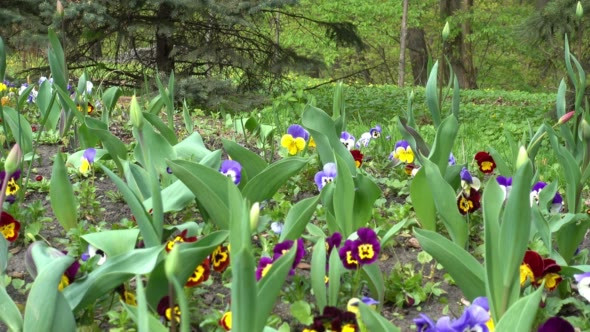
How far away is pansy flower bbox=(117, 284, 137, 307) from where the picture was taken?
1481 millimetres

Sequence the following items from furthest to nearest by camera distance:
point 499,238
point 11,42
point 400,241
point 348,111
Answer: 1. point 348,111
2. point 11,42
3. point 400,241
4. point 499,238

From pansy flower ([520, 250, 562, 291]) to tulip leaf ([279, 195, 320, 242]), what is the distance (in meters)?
0.50

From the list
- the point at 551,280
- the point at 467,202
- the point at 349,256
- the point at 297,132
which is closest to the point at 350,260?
the point at 349,256

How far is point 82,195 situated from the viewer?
2.31 meters

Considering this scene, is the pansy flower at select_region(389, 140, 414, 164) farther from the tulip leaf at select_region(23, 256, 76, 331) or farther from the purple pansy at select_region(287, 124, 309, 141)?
the tulip leaf at select_region(23, 256, 76, 331)

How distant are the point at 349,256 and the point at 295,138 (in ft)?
3.37

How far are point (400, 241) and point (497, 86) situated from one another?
22001 mm

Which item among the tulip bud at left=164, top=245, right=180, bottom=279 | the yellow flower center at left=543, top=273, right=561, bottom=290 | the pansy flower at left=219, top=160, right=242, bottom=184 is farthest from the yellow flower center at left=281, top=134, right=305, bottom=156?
the tulip bud at left=164, top=245, right=180, bottom=279

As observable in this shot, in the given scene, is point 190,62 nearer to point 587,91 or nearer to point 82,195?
point 587,91

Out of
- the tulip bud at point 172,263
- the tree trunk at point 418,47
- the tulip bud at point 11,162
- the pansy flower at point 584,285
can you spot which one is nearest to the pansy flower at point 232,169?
the tulip bud at point 11,162

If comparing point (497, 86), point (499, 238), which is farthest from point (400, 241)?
point (497, 86)

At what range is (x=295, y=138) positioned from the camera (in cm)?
257

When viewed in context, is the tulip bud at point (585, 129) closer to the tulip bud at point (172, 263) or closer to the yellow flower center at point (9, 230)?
the tulip bud at point (172, 263)

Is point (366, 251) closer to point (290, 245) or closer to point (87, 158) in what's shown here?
point (290, 245)
